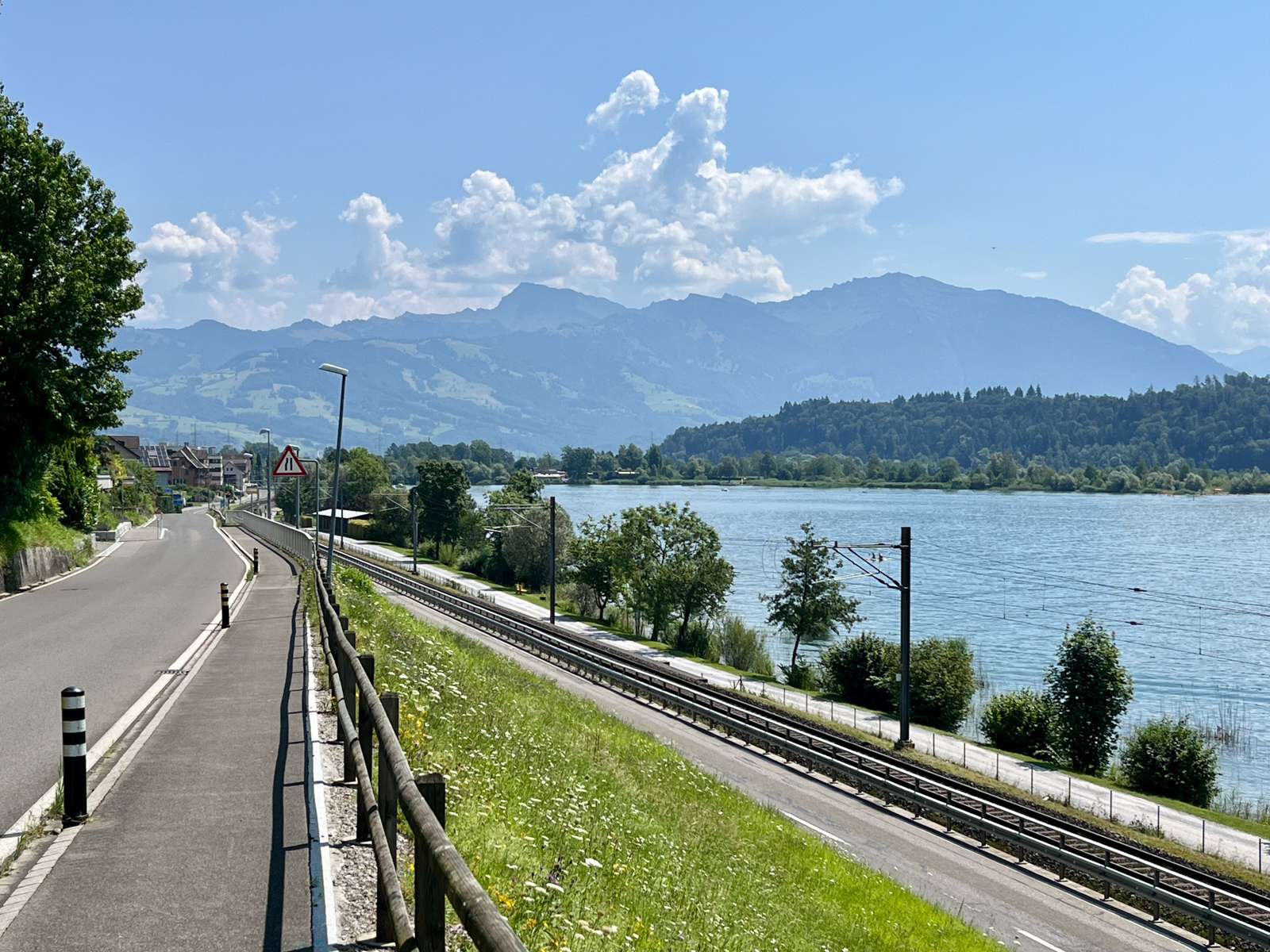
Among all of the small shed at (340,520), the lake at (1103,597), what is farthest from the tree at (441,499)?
the lake at (1103,597)

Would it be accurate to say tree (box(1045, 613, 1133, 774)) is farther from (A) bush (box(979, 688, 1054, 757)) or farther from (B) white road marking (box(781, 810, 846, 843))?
(B) white road marking (box(781, 810, 846, 843))

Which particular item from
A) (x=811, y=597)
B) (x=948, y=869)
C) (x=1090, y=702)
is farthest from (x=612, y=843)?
(x=811, y=597)

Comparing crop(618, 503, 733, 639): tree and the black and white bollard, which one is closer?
the black and white bollard

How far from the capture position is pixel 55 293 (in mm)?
28391

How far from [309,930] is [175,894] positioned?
125cm

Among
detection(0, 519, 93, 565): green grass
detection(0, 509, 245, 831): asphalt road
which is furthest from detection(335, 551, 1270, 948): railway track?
detection(0, 519, 93, 565): green grass

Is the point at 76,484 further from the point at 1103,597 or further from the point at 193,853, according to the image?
the point at 1103,597

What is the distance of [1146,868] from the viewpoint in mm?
24359

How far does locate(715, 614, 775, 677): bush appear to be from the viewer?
220ft

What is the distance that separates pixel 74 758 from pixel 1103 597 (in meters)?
87.1

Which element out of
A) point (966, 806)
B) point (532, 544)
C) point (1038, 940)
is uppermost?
point (532, 544)

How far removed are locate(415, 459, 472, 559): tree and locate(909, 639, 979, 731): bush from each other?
70.7 m

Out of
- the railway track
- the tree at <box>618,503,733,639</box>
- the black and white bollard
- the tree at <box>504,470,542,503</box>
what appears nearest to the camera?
the black and white bollard

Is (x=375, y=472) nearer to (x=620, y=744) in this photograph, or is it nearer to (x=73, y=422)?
(x=73, y=422)
